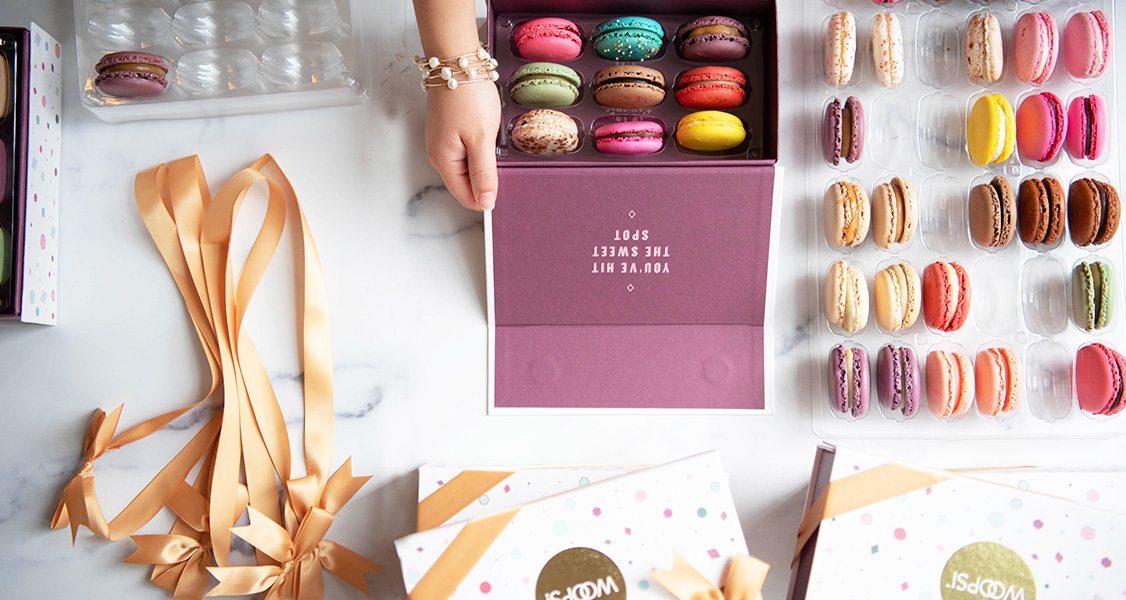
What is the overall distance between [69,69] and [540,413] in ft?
3.72

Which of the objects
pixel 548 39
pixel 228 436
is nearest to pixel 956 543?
pixel 548 39

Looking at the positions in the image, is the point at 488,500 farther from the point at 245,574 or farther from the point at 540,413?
the point at 245,574

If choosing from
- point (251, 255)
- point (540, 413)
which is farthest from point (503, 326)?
point (251, 255)

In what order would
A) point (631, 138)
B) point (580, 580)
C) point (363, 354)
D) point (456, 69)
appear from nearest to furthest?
point (580, 580), point (456, 69), point (631, 138), point (363, 354)

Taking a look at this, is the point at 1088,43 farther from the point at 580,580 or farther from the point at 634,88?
the point at 580,580

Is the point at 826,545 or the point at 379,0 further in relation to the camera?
the point at 379,0

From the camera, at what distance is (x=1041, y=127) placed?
3.81ft

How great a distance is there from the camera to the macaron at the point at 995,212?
1.16 metres

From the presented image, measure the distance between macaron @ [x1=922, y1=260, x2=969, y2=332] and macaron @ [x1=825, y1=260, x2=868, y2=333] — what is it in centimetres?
11

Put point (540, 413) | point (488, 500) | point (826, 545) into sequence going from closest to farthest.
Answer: point (826, 545) < point (488, 500) < point (540, 413)

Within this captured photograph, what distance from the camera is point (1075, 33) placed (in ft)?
3.91

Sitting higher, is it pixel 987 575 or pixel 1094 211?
pixel 1094 211

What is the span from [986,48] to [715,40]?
0.50m

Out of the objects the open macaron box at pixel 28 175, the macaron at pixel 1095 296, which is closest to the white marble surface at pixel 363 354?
the open macaron box at pixel 28 175
